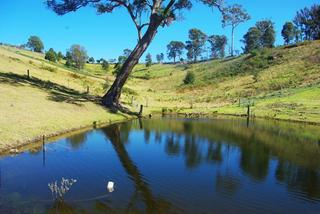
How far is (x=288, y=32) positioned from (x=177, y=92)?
279 ft

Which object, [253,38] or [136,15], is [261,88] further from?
[253,38]

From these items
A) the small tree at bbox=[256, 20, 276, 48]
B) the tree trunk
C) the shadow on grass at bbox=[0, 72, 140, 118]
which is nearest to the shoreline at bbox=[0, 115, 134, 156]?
the shadow on grass at bbox=[0, 72, 140, 118]

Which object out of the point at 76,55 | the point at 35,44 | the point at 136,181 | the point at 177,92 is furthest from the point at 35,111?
the point at 35,44

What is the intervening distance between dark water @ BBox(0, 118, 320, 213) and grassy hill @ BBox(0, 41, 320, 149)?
13.4 ft

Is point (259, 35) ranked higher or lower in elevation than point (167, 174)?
higher

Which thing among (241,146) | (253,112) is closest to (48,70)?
(253,112)

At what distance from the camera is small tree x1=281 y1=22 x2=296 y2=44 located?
159200mm

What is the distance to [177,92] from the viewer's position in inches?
3856

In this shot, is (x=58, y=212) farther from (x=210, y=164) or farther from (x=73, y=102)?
(x=73, y=102)

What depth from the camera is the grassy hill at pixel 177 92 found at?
106ft

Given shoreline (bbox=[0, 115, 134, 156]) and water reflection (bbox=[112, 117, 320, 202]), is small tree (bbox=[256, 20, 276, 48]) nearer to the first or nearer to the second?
water reflection (bbox=[112, 117, 320, 202])

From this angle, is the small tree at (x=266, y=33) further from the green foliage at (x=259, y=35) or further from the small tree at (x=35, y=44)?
the small tree at (x=35, y=44)

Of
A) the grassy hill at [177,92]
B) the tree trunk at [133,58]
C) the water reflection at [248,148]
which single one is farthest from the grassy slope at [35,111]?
the water reflection at [248,148]

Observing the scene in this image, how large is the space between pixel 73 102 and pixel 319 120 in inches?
1198
